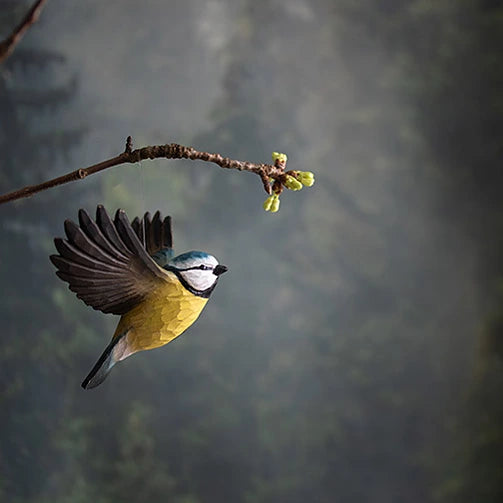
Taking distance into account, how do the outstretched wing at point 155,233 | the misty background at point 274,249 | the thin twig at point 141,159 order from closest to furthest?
the thin twig at point 141,159
the outstretched wing at point 155,233
the misty background at point 274,249

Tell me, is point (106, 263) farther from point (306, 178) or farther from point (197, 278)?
point (306, 178)

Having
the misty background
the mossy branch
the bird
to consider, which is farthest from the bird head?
the misty background

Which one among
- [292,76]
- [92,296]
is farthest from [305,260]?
[92,296]

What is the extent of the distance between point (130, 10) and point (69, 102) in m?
0.27

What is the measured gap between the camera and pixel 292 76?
1.62 meters

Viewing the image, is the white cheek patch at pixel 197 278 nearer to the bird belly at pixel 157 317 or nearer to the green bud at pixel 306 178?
the bird belly at pixel 157 317

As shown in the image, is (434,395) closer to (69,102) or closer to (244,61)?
(244,61)

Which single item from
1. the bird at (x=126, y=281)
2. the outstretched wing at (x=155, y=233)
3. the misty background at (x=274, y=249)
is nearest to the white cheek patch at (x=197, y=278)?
the bird at (x=126, y=281)

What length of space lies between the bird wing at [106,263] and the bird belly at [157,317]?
0.04 ft

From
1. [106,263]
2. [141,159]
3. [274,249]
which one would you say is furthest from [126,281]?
[274,249]

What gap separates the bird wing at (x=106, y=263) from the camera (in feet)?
2.14

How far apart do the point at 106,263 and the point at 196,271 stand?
0.11 m

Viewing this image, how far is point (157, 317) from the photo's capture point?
0.71m

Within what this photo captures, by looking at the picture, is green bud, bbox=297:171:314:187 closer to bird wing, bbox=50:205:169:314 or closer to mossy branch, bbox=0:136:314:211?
mossy branch, bbox=0:136:314:211
